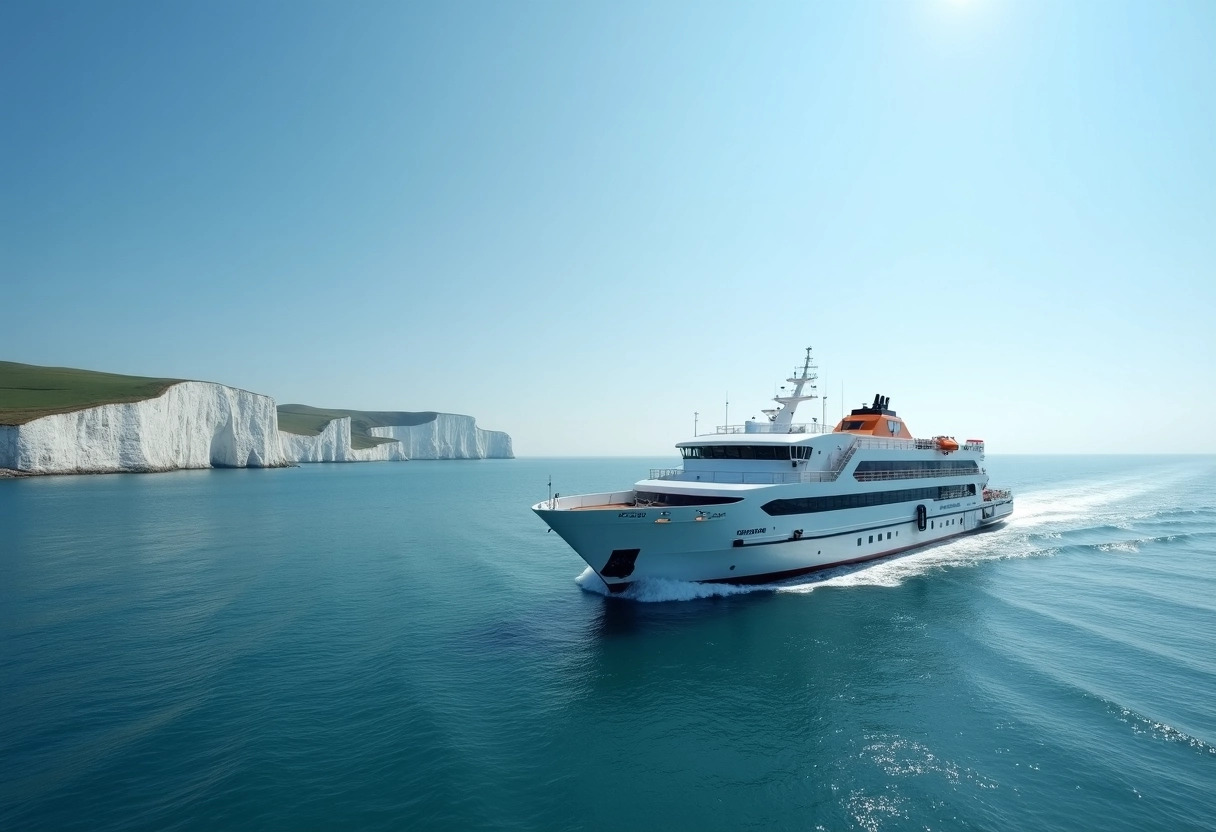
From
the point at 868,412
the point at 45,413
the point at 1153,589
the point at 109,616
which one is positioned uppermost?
the point at 45,413

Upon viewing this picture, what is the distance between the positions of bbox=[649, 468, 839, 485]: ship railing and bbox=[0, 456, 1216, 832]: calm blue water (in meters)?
5.13

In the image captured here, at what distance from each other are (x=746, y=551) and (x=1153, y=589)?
1919 centimetres

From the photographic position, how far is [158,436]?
8519 centimetres

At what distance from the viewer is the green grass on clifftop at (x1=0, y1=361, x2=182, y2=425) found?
Result: 251 feet

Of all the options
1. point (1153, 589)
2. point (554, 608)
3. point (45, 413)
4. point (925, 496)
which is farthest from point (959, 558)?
point (45, 413)

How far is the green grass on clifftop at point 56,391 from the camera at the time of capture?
251 feet

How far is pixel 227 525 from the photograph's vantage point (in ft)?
129

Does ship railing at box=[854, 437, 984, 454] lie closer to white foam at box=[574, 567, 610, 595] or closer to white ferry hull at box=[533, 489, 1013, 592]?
white ferry hull at box=[533, 489, 1013, 592]

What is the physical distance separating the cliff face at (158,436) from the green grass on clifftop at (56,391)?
81.7 inches

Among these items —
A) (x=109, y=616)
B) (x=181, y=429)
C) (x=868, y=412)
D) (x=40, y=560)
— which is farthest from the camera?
(x=181, y=429)

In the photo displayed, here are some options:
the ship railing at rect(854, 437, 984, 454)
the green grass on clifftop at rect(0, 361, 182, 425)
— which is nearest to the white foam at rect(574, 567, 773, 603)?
the ship railing at rect(854, 437, 984, 454)

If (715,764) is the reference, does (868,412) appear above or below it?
above

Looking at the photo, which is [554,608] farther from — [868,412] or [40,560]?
[40,560]

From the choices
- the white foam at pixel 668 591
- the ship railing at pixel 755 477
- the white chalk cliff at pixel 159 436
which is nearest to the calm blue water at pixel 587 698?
the white foam at pixel 668 591
